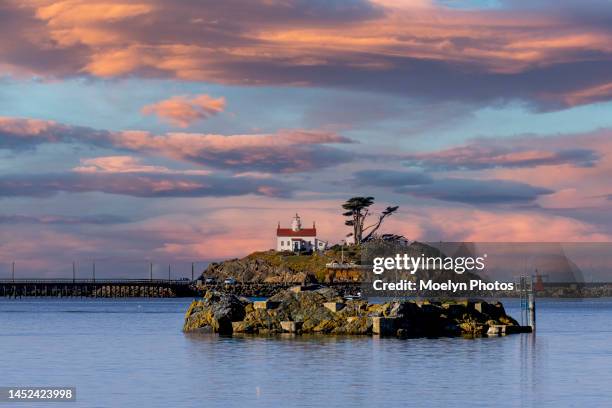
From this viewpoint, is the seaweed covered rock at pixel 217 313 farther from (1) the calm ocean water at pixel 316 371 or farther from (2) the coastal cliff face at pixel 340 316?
(1) the calm ocean water at pixel 316 371

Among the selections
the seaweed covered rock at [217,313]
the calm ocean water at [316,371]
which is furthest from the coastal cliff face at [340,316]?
the calm ocean water at [316,371]

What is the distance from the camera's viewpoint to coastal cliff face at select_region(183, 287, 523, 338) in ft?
322

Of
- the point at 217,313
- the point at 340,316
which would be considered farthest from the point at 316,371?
the point at 217,313

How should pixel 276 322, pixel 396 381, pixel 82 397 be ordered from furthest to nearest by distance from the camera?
pixel 276 322
pixel 396 381
pixel 82 397

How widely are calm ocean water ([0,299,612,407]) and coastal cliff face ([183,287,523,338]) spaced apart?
4785mm

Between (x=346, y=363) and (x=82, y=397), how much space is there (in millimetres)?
21888

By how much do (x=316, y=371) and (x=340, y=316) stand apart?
39.0 m

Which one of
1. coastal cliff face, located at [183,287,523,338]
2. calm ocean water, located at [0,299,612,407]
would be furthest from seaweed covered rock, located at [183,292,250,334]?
calm ocean water, located at [0,299,612,407]

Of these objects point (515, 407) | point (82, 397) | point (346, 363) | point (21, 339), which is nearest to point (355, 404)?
point (515, 407)

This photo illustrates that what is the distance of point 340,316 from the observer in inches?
3967

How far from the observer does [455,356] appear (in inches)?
2876

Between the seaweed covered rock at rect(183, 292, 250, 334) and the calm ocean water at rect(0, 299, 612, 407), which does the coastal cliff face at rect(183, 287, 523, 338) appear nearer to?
the seaweed covered rock at rect(183, 292, 250, 334)

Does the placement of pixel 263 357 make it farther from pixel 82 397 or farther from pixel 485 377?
pixel 82 397

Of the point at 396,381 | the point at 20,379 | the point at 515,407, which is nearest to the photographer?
the point at 515,407
